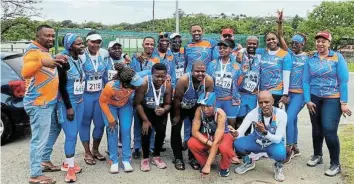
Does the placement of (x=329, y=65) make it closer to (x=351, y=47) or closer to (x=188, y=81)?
(x=188, y=81)

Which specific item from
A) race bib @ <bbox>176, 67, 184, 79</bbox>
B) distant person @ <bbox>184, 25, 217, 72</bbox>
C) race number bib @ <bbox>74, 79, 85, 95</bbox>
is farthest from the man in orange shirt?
distant person @ <bbox>184, 25, 217, 72</bbox>

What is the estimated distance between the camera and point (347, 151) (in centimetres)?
568

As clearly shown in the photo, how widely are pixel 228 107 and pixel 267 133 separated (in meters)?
0.79

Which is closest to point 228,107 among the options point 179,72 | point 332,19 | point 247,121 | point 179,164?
point 247,121

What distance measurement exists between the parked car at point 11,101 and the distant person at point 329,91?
4.01 metres

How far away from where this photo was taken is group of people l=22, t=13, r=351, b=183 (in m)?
4.43

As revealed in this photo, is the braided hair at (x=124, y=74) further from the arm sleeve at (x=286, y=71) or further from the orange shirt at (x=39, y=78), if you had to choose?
the arm sleeve at (x=286, y=71)

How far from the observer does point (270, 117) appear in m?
4.67

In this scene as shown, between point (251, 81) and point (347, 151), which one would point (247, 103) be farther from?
point (347, 151)

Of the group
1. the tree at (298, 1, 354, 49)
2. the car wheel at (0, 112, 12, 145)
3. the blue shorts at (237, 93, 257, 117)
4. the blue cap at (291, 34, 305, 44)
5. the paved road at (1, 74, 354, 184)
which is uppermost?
the tree at (298, 1, 354, 49)

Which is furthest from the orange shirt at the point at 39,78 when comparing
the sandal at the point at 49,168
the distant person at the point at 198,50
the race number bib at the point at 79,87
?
the distant person at the point at 198,50

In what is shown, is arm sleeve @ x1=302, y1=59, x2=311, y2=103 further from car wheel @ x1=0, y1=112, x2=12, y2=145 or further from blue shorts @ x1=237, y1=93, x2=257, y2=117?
car wheel @ x1=0, y1=112, x2=12, y2=145

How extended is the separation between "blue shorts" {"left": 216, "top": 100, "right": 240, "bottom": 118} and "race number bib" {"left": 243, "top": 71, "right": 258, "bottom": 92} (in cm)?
32

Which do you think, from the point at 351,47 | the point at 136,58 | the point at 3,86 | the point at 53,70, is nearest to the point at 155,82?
the point at 136,58
